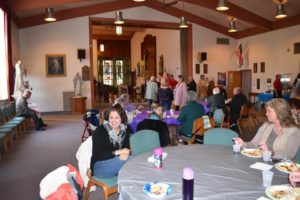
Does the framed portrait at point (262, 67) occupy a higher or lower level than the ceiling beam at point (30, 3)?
lower

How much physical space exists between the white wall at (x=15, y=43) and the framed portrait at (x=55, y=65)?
1.16 metres

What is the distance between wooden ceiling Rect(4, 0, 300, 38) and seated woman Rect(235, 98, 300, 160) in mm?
7365

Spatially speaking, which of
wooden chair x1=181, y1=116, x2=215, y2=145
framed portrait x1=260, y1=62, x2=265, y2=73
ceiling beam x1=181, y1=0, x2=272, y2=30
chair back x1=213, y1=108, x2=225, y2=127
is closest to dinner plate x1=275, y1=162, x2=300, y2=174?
wooden chair x1=181, y1=116, x2=215, y2=145

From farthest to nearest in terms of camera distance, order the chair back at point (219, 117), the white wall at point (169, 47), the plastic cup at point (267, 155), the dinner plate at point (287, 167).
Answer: the white wall at point (169, 47)
the chair back at point (219, 117)
the plastic cup at point (267, 155)
the dinner plate at point (287, 167)

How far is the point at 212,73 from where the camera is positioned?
13.7 metres

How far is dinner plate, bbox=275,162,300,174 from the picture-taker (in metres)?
2.08

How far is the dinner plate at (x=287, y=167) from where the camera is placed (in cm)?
208

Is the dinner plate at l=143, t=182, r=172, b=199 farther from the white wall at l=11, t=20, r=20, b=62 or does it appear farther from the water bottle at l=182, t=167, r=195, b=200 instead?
the white wall at l=11, t=20, r=20, b=62

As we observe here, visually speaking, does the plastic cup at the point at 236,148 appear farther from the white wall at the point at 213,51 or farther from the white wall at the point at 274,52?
the white wall at the point at 213,51

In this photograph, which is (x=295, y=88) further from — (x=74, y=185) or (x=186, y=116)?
(x=74, y=185)

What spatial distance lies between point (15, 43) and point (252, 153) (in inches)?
385

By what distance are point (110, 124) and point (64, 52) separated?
926 centimetres

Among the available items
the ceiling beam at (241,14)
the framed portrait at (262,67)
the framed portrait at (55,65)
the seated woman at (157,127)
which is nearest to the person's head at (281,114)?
the seated woman at (157,127)

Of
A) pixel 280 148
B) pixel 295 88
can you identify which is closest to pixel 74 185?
pixel 280 148
